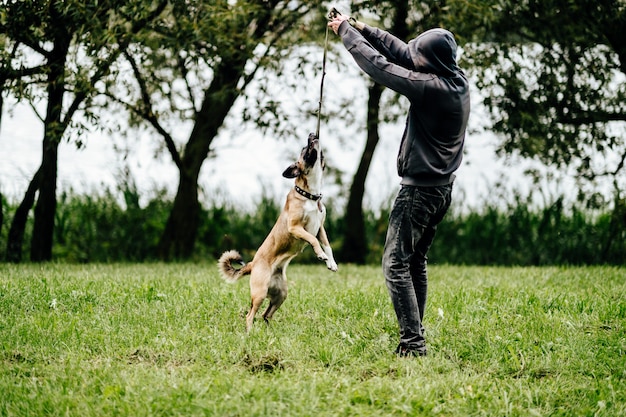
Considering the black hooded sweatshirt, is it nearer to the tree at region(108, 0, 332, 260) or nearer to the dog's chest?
the dog's chest

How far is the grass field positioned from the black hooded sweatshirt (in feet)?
4.93

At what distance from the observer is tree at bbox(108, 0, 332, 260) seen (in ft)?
35.3

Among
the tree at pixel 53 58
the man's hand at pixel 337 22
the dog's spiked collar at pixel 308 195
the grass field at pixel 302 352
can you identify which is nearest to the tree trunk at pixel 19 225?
the tree at pixel 53 58

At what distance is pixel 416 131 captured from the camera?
569 centimetres

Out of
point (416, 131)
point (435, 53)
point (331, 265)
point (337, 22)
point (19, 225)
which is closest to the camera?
point (435, 53)

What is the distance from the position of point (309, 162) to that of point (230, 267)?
1.27 m

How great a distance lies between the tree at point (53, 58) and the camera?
9.85 metres

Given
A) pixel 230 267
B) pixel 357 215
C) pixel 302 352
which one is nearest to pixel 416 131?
pixel 302 352

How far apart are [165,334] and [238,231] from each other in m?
8.85

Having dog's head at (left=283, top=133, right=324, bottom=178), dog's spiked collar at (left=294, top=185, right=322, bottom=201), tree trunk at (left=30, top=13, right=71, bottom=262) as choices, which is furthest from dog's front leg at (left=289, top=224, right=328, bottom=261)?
tree trunk at (left=30, top=13, right=71, bottom=262)

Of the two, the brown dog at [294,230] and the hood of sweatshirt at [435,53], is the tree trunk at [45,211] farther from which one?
the hood of sweatshirt at [435,53]

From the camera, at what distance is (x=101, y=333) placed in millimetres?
6461

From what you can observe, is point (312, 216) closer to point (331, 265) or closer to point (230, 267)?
point (331, 265)

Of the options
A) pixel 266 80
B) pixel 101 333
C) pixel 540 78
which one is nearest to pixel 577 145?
pixel 540 78
